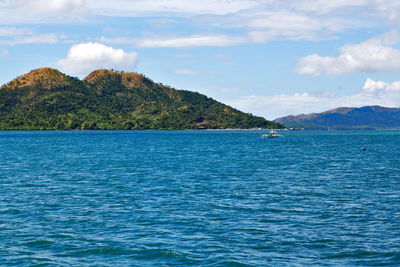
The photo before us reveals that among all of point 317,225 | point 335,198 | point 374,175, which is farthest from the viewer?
point 374,175

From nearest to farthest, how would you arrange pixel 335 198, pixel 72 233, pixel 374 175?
pixel 72 233 < pixel 335 198 < pixel 374 175

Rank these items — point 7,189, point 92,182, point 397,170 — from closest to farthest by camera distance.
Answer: point 7,189
point 92,182
point 397,170

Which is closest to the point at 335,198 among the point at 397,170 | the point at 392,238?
the point at 392,238

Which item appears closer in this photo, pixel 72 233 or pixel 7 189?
pixel 72 233

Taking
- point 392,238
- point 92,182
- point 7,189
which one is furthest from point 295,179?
point 7,189

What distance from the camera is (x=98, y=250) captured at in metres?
25.2

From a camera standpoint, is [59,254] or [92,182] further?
[92,182]

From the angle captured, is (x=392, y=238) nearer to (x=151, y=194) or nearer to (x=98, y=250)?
(x=98, y=250)

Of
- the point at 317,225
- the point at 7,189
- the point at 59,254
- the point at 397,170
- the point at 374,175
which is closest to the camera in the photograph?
the point at 59,254

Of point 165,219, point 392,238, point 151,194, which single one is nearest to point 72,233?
point 165,219

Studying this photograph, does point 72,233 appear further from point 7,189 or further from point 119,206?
point 7,189

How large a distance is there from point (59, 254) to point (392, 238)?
20643mm

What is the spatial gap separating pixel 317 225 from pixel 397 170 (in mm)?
46583

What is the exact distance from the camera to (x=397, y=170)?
7112 centimetres
